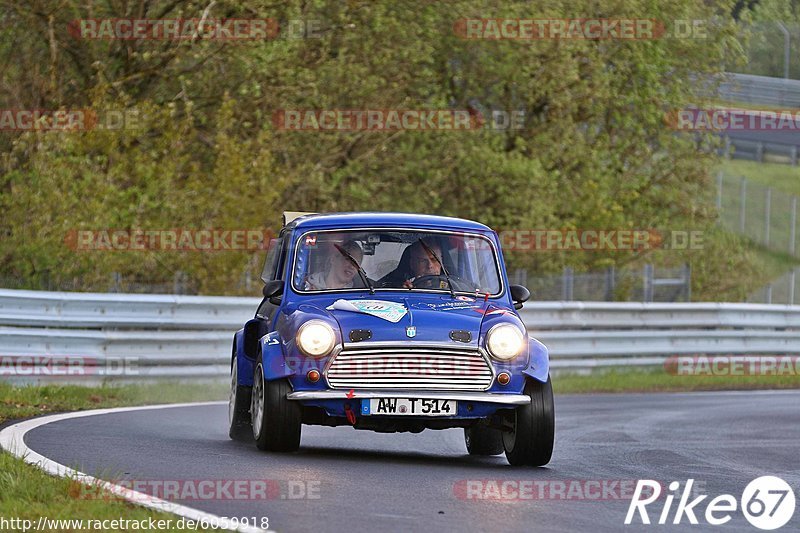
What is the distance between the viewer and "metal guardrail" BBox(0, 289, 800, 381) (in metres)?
16.3

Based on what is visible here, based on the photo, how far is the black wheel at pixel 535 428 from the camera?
33.5 feet

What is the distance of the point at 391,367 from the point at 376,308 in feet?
1.77

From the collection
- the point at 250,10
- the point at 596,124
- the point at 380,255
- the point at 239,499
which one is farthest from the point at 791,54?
the point at 239,499

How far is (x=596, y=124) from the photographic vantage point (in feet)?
104

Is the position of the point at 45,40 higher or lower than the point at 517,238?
higher

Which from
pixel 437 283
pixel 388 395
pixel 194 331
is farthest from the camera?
pixel 194 331

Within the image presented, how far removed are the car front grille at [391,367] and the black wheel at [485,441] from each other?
1399 mm

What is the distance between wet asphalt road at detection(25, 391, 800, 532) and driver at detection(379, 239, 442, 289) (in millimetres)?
1224

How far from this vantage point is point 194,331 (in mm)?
18016

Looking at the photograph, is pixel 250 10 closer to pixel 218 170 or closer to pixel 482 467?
pixel 218 170

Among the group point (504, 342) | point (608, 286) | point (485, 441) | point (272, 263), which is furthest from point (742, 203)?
point (504, 342)

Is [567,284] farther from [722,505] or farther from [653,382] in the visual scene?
[722,505]

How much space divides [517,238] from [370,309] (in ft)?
60.9

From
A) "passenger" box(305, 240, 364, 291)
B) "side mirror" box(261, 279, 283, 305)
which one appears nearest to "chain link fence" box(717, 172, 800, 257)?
"passenger" box(305, 240, 364, 291)
